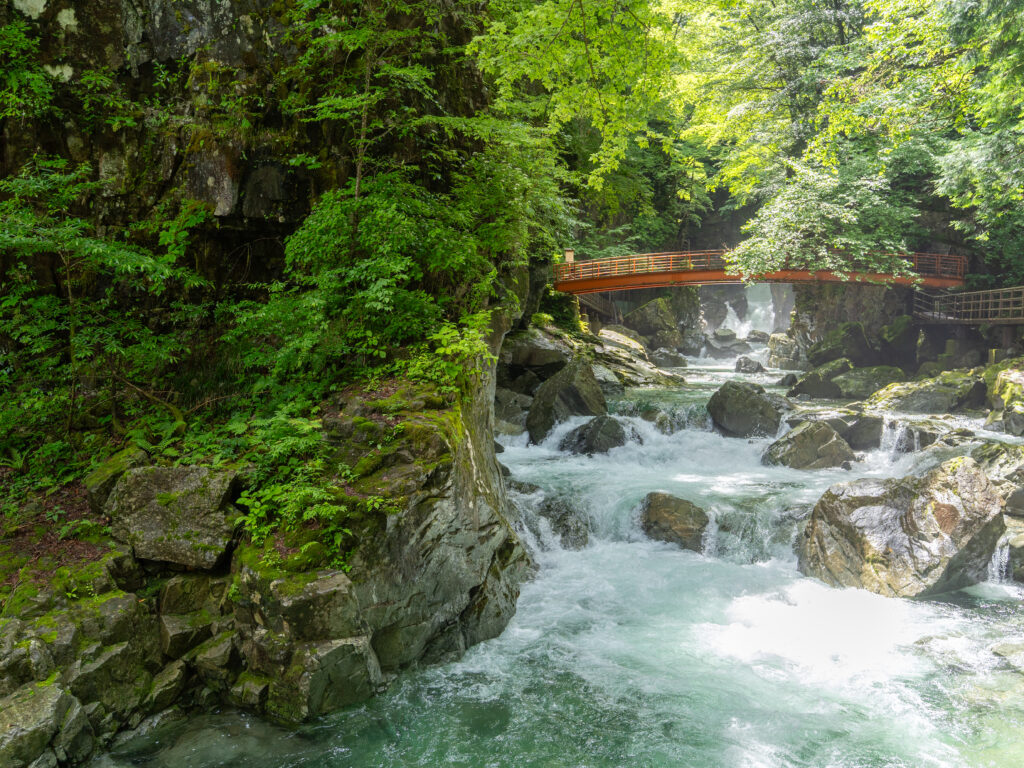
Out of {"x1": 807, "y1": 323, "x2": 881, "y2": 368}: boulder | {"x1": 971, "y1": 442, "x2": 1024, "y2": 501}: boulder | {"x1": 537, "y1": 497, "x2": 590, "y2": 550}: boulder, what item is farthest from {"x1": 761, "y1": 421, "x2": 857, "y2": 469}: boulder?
{"x1": 807, "y1": 323, "x2": 881, "y2": 368}: boulder

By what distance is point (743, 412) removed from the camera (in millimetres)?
14125

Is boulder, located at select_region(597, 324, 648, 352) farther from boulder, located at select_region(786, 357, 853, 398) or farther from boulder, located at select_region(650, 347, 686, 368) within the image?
boulder, located at select_region(786, 357, 853, 398)

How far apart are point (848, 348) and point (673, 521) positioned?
1719 centimetres

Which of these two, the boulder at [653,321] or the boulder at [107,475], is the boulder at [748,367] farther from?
the boulder at [107,475]

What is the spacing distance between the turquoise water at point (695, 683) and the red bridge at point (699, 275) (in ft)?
42.4

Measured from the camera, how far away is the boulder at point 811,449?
1215cm

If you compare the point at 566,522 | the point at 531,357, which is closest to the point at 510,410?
the point at 531,357

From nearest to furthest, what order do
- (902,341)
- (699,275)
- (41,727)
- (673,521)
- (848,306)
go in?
(41,727) → (673,521) → (902,341) → (699,275) → (848,306)

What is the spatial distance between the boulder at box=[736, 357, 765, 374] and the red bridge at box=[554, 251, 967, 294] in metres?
4.90

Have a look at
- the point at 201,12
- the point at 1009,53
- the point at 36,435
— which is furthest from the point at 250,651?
the point at 1009,53

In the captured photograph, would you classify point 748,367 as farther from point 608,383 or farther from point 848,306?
point 608,383

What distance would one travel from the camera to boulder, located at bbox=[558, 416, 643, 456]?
12977 millimetres

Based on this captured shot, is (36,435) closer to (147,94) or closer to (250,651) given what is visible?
(250,651)

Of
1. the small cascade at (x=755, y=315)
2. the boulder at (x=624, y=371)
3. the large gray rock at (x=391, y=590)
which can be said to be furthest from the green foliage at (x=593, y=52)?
the small cascade at (x=755, y=315)
